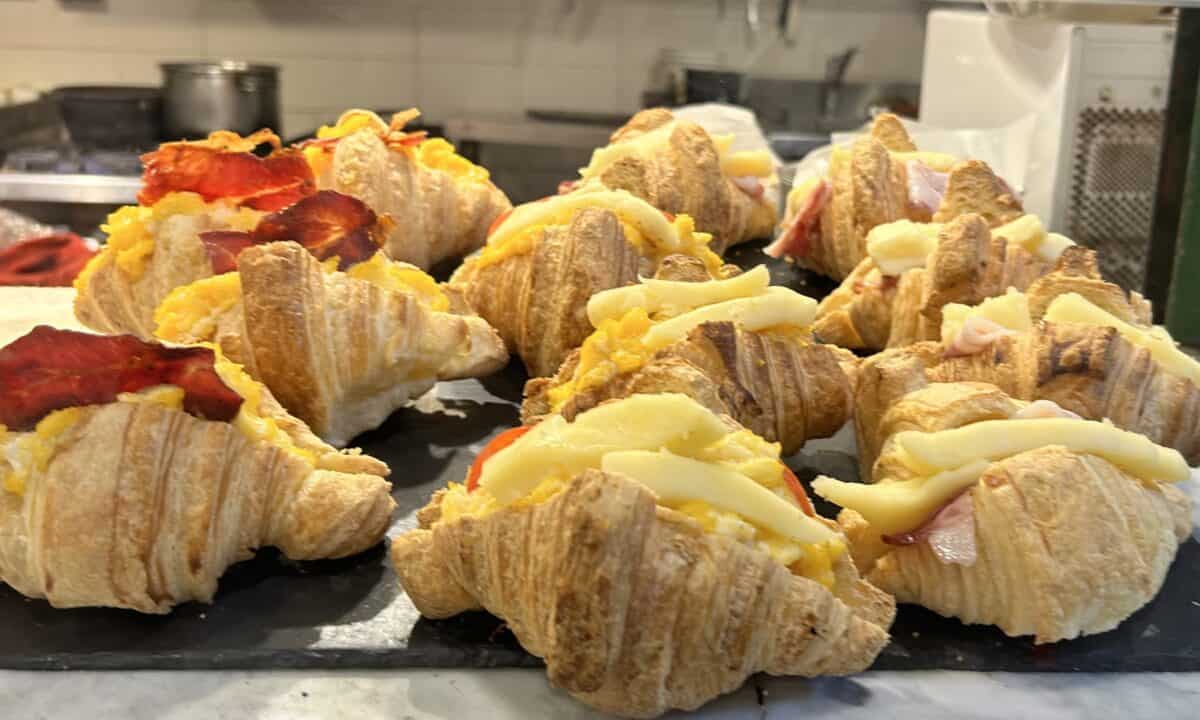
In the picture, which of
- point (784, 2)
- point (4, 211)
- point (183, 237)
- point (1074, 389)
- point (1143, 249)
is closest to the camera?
point (1074, 389)

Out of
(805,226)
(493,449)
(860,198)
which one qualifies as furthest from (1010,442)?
(805,226)

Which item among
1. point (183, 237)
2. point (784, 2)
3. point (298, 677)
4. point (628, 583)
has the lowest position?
point (298, 677)

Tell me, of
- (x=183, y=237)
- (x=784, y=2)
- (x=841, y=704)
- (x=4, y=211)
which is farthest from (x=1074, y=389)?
(x=784, y=2)

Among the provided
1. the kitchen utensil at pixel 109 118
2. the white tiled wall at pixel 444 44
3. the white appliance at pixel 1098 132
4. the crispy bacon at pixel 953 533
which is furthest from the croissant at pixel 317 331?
the white tiled wall at pixel 444 44

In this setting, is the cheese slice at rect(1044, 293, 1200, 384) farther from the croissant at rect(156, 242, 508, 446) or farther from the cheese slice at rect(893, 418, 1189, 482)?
the croissant at rect(156, 242, 508, 446)

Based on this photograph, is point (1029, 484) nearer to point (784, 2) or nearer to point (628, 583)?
point (628, 583)

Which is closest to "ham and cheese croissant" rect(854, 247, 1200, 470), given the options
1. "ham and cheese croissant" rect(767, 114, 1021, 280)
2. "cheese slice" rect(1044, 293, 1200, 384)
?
"cheese slice" rect(1044, 293, 1200, 384)
